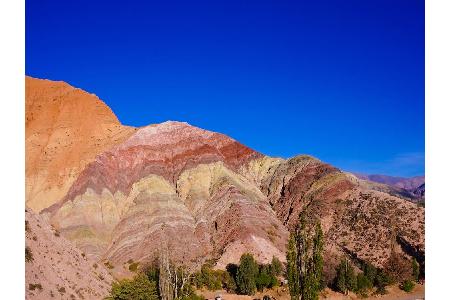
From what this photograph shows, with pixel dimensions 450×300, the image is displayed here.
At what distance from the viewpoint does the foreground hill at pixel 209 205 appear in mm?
63844

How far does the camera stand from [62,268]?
28469 millimetres

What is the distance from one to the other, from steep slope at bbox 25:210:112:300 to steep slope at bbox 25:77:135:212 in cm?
4472

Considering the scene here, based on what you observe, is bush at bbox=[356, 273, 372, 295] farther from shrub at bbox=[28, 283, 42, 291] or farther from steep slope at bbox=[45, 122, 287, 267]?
shrub at bbox=[28, 283, 42, 291]

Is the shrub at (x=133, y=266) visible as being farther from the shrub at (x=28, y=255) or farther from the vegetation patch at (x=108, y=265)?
the shrub at (x=28, y=255)

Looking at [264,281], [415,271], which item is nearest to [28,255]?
[264,281]

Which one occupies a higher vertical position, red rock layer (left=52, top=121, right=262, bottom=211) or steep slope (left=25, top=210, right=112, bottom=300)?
red rock layer (left=52, top=121, right=262, bottom=211)

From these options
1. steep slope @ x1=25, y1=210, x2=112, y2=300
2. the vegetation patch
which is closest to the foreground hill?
the vegetation patch

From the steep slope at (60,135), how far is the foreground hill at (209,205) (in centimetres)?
88

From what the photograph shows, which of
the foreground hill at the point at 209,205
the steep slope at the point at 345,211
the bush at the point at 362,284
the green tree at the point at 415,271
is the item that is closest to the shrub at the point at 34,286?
the foreground hill at the point at 209,205

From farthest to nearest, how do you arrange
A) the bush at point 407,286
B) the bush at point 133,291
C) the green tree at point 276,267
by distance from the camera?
the green tree at point 276,267 < the bush at point 407,286 < the bush at point 133,291

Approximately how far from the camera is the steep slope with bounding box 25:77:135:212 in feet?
257
